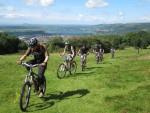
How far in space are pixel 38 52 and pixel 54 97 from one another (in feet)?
9.25

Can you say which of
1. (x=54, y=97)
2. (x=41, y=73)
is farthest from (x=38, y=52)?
(x=54, y=97)

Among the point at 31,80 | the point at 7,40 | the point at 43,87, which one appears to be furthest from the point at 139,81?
the point at 7,40

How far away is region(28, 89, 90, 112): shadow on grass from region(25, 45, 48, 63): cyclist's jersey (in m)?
1.96

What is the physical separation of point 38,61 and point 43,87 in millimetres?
1471

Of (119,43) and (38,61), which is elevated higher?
(38,61)

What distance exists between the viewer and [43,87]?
1564 centimetres

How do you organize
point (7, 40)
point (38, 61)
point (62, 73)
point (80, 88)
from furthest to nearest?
point (7, 40), point (62, 73), point (80, 88), point (38, 61)

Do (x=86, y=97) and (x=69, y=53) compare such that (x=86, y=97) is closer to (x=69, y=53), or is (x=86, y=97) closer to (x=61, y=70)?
(x=61, y=70)

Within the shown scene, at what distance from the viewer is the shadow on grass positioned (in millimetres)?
14519

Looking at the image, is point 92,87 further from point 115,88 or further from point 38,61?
point 38,61

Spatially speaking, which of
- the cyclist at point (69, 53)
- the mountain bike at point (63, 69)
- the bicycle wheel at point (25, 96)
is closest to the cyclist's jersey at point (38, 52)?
the bicycle wheel at point (25, 96)

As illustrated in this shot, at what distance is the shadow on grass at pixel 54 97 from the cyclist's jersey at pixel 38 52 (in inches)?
77.1

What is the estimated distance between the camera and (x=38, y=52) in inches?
579

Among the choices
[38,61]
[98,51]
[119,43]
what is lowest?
[119,43]
